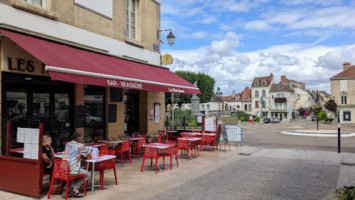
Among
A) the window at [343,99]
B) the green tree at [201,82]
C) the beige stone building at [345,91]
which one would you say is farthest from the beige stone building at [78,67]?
the window at [343,99]

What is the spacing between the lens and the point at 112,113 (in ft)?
37.1

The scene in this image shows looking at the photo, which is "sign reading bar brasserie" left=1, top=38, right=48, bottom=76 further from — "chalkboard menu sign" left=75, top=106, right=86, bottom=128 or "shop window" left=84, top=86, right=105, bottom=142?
"shop window" left=84, top=86, right=105, bottom=142

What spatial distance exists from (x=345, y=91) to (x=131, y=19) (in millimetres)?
51046

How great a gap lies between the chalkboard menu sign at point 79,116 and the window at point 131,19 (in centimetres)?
454

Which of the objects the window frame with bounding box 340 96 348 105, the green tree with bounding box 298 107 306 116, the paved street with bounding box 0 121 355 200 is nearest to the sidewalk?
the paved street with bounding box 0 121 355 200

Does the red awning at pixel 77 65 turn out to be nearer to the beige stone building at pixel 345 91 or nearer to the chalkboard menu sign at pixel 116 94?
the chalkboard menu sign at pixel 116 94

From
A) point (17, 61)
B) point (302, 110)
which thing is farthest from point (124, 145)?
point (302, 110)

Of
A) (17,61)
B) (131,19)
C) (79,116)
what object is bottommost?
(79,116)

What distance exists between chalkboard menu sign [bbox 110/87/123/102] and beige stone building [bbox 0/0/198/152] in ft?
0.13

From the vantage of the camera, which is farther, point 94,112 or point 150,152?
point 94,112

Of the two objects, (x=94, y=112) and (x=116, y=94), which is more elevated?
(x=116, y=94)

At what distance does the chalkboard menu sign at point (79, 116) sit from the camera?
30.8 ft

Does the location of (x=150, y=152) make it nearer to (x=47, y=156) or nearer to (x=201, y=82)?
(x=47, y=156)

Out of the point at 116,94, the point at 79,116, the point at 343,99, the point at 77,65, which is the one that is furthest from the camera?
the point at 343,99
